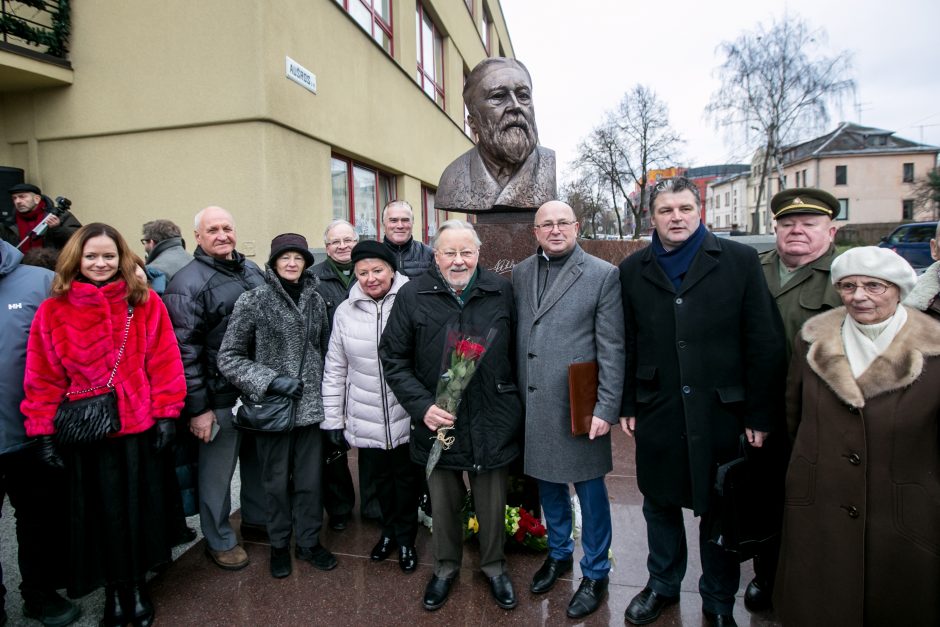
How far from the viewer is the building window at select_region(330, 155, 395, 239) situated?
9.08 metres

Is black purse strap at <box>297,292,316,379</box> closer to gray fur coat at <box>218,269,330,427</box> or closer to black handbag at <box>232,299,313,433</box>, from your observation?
gray fur coat at <box>218,269,330,427</box>

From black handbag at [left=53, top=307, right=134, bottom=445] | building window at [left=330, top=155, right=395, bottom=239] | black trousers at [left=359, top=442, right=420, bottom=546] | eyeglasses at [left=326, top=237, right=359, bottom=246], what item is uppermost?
building window at [left=330, top=155, right=395, bottom=239]

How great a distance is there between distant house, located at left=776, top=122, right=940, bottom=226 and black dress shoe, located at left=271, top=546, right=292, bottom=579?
56034 mm

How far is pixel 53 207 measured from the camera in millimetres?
5473

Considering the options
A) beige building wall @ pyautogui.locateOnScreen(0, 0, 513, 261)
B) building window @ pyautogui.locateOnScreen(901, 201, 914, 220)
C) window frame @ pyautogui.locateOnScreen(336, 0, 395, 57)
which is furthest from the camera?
building window @ pyautogui.locateOnScreen(901, 201, 914, 220)

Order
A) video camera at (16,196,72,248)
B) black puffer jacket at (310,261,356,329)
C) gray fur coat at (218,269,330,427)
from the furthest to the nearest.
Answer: video camera at (16,196,72,248), black puffer jacket at (310,261,356,329), gray fur coat at (218,269,330,427)

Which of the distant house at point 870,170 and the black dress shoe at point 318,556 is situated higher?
the distant house at point 870,170

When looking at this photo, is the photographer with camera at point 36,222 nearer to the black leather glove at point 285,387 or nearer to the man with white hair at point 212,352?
the man with white hair at point 212,352

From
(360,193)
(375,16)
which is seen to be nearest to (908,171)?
(375,16)

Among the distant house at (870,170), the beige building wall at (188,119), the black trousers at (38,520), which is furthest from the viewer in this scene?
the distant house at (870,170)

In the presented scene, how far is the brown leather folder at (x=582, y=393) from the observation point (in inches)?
98.1

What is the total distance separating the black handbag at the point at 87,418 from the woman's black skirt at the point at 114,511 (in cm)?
10

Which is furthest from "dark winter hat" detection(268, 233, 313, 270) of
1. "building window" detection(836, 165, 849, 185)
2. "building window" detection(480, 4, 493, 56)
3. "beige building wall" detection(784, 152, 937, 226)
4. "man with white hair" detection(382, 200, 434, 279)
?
"building window" detection(836, 165, 849, 185)

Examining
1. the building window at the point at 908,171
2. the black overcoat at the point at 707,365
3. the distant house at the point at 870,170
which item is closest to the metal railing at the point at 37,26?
the black overcoat at the point at 707,365
